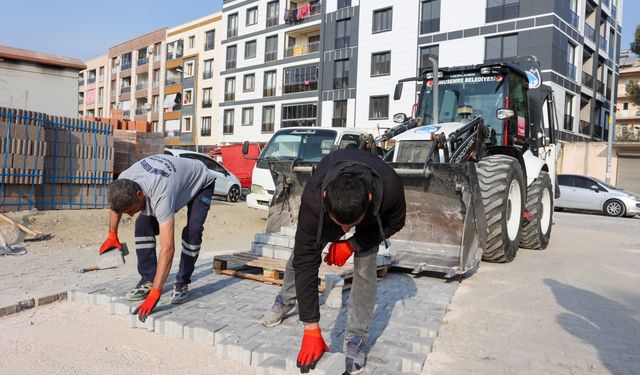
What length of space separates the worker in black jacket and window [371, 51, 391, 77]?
29201 millimetres

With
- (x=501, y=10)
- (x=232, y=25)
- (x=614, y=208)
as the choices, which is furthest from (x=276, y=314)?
(x=232, y=25)

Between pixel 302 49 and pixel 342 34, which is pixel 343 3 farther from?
pixel 302 49

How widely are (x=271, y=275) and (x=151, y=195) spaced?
184 cm

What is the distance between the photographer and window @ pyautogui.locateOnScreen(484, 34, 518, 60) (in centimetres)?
2644

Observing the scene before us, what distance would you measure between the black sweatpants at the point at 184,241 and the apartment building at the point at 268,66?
30.9m

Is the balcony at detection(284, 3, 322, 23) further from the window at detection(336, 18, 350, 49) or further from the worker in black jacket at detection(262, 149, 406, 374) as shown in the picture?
the worker in black jacket at detection(262, 149, 406, 374)

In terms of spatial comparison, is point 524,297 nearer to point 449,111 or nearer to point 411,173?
point 411,173

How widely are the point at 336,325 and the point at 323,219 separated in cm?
145

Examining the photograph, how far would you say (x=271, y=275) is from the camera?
17.5 ft

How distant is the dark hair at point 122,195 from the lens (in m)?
3.73

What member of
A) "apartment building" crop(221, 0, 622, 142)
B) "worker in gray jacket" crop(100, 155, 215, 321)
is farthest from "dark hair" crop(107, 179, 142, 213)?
"apartment building" crop(221, 0, 622, 142)

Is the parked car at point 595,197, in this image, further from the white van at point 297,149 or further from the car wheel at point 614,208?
the white van at point 297,149

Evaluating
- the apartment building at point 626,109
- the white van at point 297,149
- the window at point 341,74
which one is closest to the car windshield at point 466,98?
the white van at point 297,149

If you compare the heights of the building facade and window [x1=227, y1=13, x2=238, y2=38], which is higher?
window [x1=227, y1=13, x2=238, y2=38]
